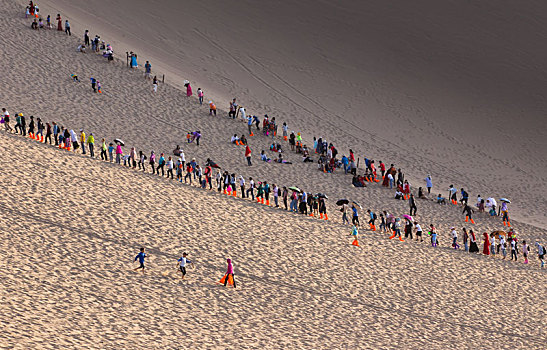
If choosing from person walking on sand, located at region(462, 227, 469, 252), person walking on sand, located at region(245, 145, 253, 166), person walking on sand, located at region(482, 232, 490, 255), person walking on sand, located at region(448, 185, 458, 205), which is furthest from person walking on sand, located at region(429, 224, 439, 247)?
person walking on sand, located at region(245, 145, 253, 166)

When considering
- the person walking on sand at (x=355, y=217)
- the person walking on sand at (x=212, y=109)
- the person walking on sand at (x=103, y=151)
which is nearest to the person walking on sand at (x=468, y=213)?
the person walking on sand at (x=355, y=217)

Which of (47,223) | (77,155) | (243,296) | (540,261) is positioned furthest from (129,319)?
(540,261)

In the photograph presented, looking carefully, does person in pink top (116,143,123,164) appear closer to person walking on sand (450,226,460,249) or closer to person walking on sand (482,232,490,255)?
person walking on sand (450,226,460,249)

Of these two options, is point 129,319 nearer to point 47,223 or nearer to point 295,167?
point 47,223

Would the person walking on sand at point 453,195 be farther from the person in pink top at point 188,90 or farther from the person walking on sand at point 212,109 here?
the person in pink top at point 188,90

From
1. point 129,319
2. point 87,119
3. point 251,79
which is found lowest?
point 129,319

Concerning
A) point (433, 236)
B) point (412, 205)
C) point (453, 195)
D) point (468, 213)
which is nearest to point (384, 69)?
point (453, 195)

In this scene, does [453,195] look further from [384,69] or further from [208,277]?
[384,69]
